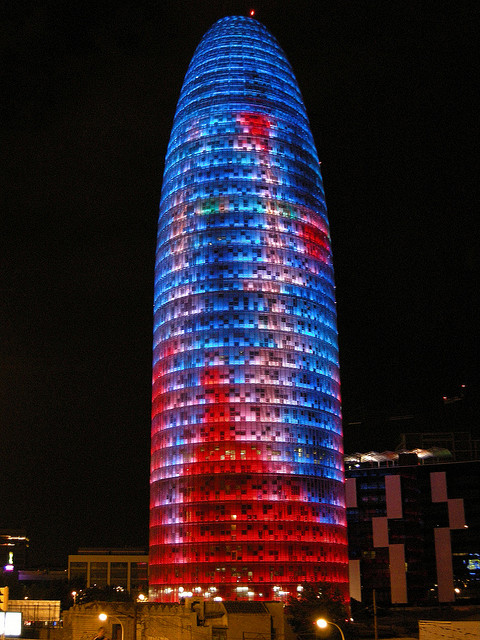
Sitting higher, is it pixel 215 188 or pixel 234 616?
pixel 215 188

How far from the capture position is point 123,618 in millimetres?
105062

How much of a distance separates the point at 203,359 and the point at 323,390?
90.6 feet

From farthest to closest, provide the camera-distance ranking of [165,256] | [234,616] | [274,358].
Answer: [165,256] < [274,358] < [234,616]

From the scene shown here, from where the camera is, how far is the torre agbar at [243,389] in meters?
174

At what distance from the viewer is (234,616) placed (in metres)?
102

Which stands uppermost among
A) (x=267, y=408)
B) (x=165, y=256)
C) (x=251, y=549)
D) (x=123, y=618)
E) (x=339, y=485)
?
(x=165, y=256)

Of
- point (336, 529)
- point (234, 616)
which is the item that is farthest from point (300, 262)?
point (234, 616)

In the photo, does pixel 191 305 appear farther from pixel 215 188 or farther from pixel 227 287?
pixel 215 188

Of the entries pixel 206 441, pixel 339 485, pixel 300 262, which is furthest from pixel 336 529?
pixel 300 262

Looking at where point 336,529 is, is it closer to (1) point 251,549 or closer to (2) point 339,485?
(2) point 339,485

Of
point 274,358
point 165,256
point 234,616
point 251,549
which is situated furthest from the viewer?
point 165,256

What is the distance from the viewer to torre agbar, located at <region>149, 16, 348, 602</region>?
573 ft

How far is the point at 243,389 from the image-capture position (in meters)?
181

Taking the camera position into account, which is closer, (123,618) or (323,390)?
(123,618)
